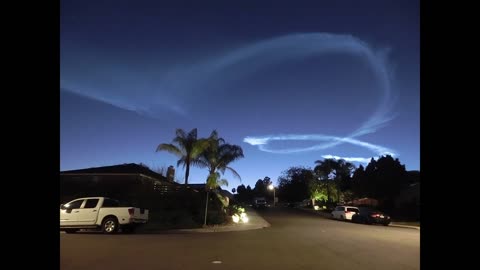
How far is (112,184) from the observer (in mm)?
38562

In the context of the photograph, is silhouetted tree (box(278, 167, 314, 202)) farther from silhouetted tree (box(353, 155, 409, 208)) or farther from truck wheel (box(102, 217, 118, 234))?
truck wheel (box(102, 217, 118, 234))

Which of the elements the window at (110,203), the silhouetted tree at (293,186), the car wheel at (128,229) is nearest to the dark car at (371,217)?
the car wheel at (128,229)

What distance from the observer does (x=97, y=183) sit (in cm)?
3888

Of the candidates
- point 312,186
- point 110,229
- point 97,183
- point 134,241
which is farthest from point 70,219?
point 312,186

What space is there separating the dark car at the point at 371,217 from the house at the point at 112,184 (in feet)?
52.6

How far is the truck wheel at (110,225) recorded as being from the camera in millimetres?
22047

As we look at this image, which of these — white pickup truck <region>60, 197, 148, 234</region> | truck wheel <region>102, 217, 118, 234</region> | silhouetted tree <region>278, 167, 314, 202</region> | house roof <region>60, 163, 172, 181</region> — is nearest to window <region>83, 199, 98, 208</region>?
white pickup truck <region>60, 197, 148, 234</region>

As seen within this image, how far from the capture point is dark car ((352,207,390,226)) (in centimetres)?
3566

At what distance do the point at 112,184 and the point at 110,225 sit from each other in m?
17.1

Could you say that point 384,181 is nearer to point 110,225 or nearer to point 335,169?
point 335,169

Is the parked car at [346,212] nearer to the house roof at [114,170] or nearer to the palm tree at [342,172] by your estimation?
the house roof at [114,170]

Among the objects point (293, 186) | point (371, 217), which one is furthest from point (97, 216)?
point (293, 186)
